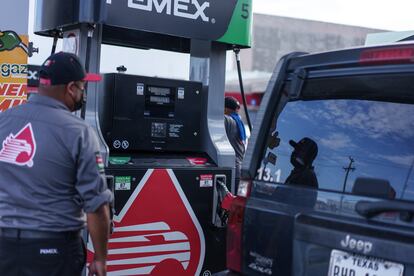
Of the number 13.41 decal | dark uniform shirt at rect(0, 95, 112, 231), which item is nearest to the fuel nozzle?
the number 13.41 decal

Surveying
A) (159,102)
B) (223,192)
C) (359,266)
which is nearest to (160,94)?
(159,102)

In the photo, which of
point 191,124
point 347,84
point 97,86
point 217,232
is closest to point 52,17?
point 97,86

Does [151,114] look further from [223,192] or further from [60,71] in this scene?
[60,71]

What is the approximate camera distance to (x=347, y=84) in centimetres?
291

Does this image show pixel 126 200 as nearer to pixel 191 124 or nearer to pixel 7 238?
pixel 191 124

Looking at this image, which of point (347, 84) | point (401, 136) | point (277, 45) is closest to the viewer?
point (401, 136)

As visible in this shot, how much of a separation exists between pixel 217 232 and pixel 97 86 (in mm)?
1685

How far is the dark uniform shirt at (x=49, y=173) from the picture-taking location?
2922 mm

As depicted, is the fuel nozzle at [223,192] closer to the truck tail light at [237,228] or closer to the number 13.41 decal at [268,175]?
the truck tail light at [237,228]

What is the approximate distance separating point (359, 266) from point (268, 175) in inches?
30.9

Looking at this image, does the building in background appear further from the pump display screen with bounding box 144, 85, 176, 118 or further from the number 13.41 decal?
the number 13.41 decal

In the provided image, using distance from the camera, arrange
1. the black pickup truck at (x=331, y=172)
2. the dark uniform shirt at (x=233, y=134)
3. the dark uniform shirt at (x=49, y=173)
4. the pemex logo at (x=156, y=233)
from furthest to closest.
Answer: the dark uniform shirt at (x=233, y=134), the pemex logo at (x=156, y=233), the dark uniform shirt at (x=49, y=173), the black pickup truck at (x=331, y=172)

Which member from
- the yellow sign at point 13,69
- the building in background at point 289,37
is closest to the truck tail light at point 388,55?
the yellow sign at point 13,69

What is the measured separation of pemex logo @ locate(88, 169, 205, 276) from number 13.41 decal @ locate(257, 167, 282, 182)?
5.71 feet
